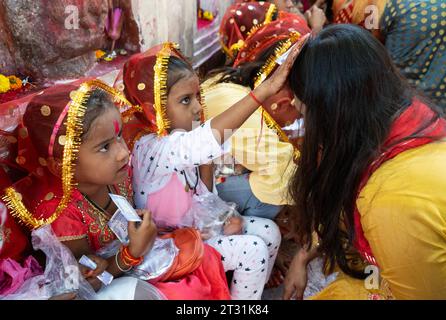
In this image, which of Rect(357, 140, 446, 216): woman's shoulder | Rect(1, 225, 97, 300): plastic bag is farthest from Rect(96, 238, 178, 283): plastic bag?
Rect(357, 140, 446, 216): woman's shoulder

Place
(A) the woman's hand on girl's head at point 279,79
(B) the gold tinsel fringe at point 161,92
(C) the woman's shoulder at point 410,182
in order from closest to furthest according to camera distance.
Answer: (C) the woman's shoulder at point 410,182
(A) the woman's hand on girl's head at point 279,79
(B) the gold tinsel fringe at point 161,92

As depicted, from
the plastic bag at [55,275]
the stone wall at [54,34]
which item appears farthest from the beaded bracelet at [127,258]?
the stone wall at [54,34]

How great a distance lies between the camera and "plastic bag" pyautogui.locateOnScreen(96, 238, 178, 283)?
4.90 ft

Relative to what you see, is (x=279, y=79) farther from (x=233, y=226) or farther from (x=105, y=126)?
(x=233, y=226)

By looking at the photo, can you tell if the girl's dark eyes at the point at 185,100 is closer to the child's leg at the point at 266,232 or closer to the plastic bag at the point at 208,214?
the plastic bag at the point at 208,214

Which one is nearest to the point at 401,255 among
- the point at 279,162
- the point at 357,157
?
the point at 357,157

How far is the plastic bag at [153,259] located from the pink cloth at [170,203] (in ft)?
0.69

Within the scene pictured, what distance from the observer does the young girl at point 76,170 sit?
1.31 metres

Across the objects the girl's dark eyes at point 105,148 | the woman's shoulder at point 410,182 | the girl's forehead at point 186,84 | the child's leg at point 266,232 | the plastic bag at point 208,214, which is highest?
the woman's shoulder at point 410,182

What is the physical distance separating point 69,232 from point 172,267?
397 millimetres

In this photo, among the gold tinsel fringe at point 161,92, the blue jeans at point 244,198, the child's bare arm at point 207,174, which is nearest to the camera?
the gold tinsel fringe at point 161,92

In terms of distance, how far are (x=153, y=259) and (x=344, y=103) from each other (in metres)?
0.90

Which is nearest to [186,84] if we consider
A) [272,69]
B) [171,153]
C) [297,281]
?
[171,153]

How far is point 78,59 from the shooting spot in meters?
2.05
